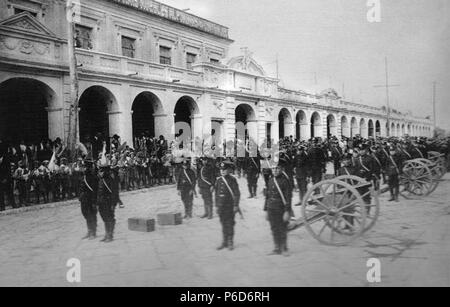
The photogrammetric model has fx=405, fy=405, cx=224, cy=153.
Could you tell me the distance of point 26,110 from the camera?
44.5ft

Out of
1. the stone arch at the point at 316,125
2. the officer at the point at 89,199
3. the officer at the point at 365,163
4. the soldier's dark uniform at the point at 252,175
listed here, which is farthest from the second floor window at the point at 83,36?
the stone arch at the point at 316,125

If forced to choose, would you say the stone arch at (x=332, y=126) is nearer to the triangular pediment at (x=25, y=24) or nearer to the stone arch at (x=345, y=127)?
the stone arch at (x=345, y=127)

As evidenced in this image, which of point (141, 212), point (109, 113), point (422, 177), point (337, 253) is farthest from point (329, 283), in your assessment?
point (109, 113)

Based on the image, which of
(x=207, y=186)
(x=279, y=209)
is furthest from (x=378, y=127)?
(x=279, y=209)

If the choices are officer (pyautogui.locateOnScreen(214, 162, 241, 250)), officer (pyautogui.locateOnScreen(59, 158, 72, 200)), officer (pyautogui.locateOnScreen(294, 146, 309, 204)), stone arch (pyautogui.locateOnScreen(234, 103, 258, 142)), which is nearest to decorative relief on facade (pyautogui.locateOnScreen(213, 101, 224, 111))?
stone arch (pyautogui.locateOnScreen(234, 103, 258, 142))

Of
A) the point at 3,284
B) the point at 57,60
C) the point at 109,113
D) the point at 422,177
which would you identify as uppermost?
the point at 57,60

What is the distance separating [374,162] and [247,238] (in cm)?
494

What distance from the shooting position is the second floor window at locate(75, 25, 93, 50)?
17438 mm

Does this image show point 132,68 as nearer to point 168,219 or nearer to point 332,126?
point 168,219

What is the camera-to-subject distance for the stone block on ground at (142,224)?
7.42 m

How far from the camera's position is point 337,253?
5.73 meters

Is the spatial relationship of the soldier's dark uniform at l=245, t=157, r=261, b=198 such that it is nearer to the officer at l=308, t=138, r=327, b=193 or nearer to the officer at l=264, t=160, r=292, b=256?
the officer at l=308, t=138, r=327, b=193

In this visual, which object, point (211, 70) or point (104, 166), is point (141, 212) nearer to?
point (104, 166)
